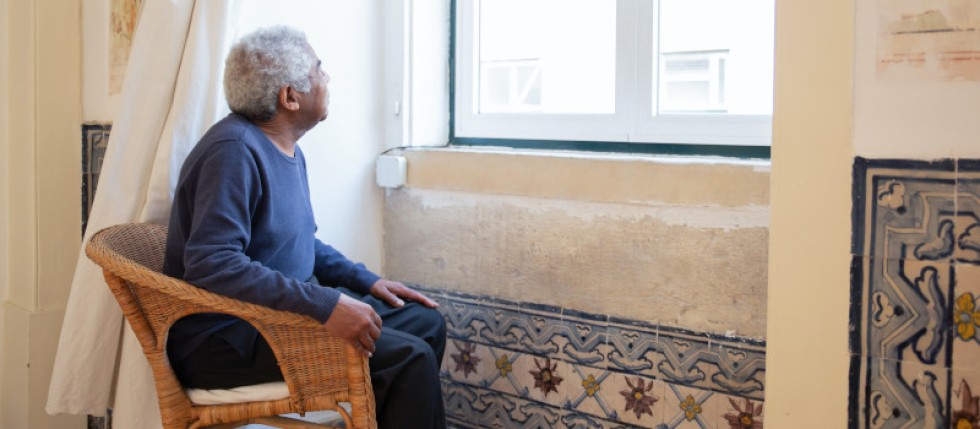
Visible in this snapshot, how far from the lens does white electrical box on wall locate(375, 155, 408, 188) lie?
2.99m

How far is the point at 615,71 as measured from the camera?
2.70 m

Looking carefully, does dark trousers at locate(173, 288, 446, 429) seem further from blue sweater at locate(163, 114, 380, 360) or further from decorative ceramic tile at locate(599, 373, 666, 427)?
decorative ceramic tile at locate(599, 373, 666, 427)

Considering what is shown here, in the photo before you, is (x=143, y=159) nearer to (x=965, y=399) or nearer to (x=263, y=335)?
(x=263, y=335)

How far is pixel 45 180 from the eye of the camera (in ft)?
9.45

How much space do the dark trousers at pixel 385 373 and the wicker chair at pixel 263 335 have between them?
0.05 m

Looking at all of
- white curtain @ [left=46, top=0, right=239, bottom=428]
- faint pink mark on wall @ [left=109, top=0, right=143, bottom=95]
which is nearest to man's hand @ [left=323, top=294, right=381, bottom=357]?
white curtain @ [left=46, top=0, right=239, bottom=428]

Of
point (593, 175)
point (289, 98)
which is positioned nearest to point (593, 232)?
point (593, 175)

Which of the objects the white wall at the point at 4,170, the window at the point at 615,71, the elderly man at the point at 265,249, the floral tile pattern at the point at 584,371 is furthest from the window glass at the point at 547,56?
the white wall at the point at 4,170

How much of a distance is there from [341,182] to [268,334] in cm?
109

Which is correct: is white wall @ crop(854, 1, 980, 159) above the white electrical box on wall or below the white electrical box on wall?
above

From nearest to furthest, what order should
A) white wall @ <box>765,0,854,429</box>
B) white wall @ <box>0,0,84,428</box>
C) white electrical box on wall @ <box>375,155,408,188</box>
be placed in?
white wall @ <box>765,0,854,429</box>
white wall @ <box>0,0,84,428</box>
white electrical box on wall @ <box>375,155,408,188</box>

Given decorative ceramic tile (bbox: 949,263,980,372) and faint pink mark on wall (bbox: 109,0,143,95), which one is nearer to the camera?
decorative ceramic tile (bbox: 949,263,980,372)

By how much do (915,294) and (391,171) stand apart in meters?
1.94

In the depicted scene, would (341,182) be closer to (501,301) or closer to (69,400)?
(501,301)
